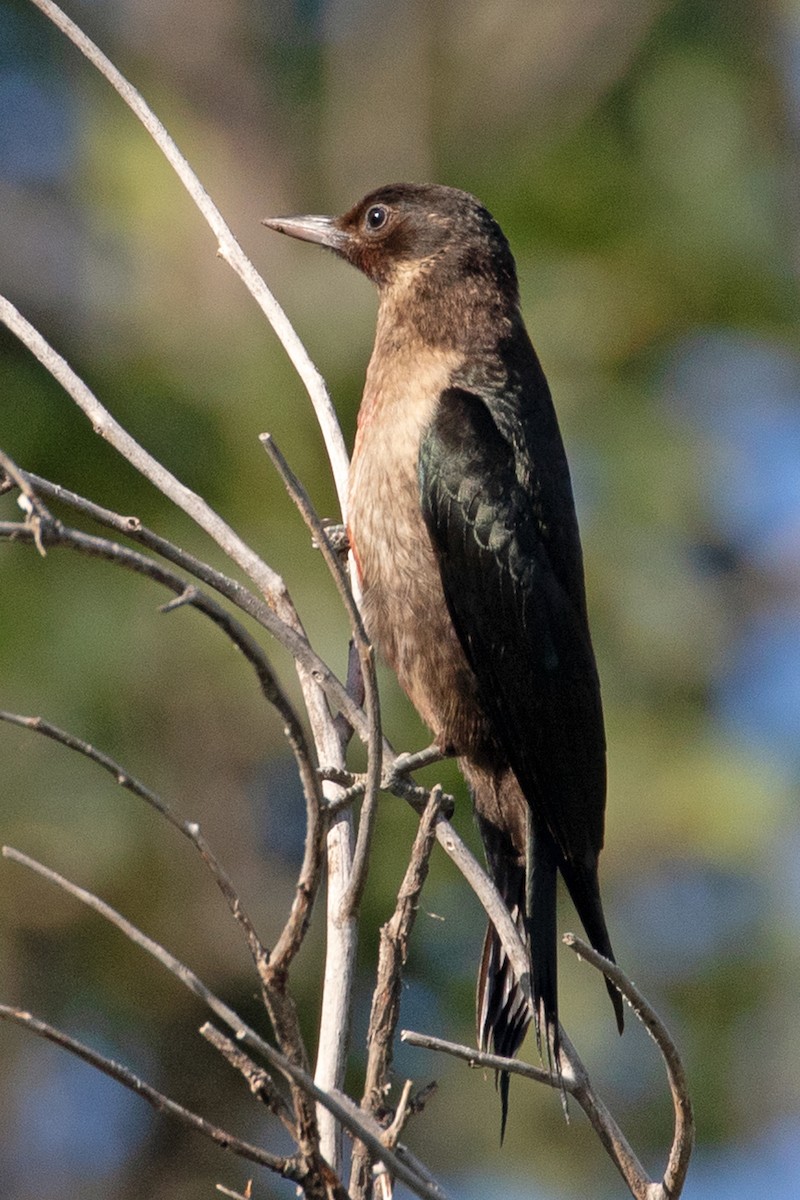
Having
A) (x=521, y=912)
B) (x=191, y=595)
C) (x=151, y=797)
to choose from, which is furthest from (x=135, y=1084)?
(x=521, y=912)

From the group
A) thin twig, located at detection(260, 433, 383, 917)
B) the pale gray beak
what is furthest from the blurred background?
thin twig, located at detection(260, 433, 383, 917)

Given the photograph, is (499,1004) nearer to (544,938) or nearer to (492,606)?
(544,938)

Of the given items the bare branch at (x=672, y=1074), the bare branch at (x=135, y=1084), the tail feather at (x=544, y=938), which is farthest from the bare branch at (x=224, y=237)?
the bare branch at (x=135, y=1084)

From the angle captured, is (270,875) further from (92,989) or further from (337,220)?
(337,220)

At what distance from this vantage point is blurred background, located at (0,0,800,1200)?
23.5 feet

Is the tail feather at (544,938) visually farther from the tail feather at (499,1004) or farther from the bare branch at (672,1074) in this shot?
the bare branch at (672,1074)

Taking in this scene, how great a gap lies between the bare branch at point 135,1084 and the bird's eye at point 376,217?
3143 mm

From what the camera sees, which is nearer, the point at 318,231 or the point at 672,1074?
the point at 672,1074

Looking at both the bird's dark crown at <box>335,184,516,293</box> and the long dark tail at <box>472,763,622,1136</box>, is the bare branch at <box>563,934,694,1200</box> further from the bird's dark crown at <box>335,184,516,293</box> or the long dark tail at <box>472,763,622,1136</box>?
the bird's dark crown at <box>335,184,516,293</box>

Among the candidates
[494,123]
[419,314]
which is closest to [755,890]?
[494,123]

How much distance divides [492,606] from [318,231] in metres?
1.53

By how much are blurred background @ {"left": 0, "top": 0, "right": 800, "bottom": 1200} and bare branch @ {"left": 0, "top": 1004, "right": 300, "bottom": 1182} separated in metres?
4.31

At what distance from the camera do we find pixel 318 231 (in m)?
4.85

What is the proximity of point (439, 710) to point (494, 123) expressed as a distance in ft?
19.9
